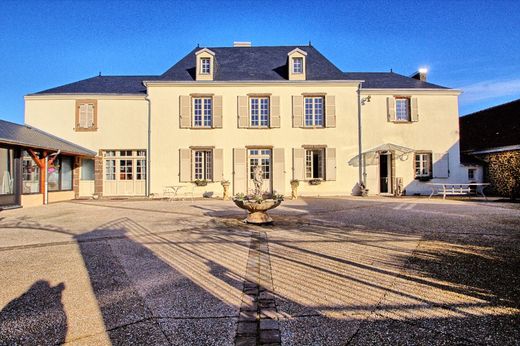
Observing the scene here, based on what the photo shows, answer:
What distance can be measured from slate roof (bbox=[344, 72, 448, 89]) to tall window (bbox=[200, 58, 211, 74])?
23.0ft

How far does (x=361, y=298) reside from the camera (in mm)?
2449

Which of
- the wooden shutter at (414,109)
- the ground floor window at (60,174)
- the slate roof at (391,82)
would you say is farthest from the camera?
the slate roof at (391,82)

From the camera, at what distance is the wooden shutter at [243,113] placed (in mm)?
13055

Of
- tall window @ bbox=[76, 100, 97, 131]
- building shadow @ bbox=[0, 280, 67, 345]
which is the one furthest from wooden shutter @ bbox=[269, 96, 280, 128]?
building shadow @ bbox=[0, 280, 67, 345]

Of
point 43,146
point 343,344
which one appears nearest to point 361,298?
point 343,344

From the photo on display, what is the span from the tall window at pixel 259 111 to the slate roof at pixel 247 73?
108 centimetres

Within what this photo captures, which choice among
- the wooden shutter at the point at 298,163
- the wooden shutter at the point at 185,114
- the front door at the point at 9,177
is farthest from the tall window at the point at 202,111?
the front door at the point at 9,177

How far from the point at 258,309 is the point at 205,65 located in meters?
13.2

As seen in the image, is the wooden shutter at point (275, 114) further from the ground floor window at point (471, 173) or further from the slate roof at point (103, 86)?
the ground floor window at point (471, 173)

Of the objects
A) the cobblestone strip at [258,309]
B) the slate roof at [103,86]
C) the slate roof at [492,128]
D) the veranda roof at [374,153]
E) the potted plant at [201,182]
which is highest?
the slate roof at [103,86]

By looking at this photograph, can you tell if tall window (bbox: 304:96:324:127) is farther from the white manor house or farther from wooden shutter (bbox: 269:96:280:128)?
wooden shutter (bbox: 269:96:280:128)

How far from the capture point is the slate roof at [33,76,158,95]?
44.5 ft

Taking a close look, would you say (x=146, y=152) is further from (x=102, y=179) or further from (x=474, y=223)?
(x=474, y=223)

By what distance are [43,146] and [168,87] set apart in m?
5.74
